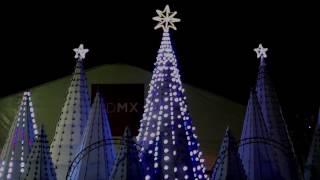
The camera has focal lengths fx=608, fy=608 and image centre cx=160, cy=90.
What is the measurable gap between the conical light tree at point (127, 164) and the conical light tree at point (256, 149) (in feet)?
8.13

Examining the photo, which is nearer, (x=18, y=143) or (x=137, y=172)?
(x=137, y=172)

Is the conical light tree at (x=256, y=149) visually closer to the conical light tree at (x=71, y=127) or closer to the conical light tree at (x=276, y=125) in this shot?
the conical light tree at (x=276, y=125)

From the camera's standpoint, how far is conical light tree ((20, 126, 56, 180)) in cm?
1153

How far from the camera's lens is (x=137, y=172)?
36.2 feet

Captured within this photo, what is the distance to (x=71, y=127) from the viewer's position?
43.4ft

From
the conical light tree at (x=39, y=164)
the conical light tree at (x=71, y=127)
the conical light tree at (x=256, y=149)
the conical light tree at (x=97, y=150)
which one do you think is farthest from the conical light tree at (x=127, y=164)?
the conical light tree at (x=256, y=149)

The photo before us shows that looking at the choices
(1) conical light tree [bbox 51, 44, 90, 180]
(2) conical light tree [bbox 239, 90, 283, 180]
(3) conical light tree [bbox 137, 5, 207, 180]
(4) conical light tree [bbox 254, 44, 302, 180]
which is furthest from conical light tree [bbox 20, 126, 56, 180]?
(4) conical light tree [bbox 254, 44, 302, 180]

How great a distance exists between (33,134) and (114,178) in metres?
3.23

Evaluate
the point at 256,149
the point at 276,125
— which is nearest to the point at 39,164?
the point at 256,149

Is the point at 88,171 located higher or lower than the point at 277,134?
lower

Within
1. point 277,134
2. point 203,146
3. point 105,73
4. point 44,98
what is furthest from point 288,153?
point 44,98

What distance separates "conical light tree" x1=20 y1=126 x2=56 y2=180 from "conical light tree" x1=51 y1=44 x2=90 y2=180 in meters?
1.19

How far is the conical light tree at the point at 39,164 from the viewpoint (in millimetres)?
11531

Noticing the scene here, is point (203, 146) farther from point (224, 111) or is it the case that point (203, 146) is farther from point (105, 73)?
point (105, 73)
